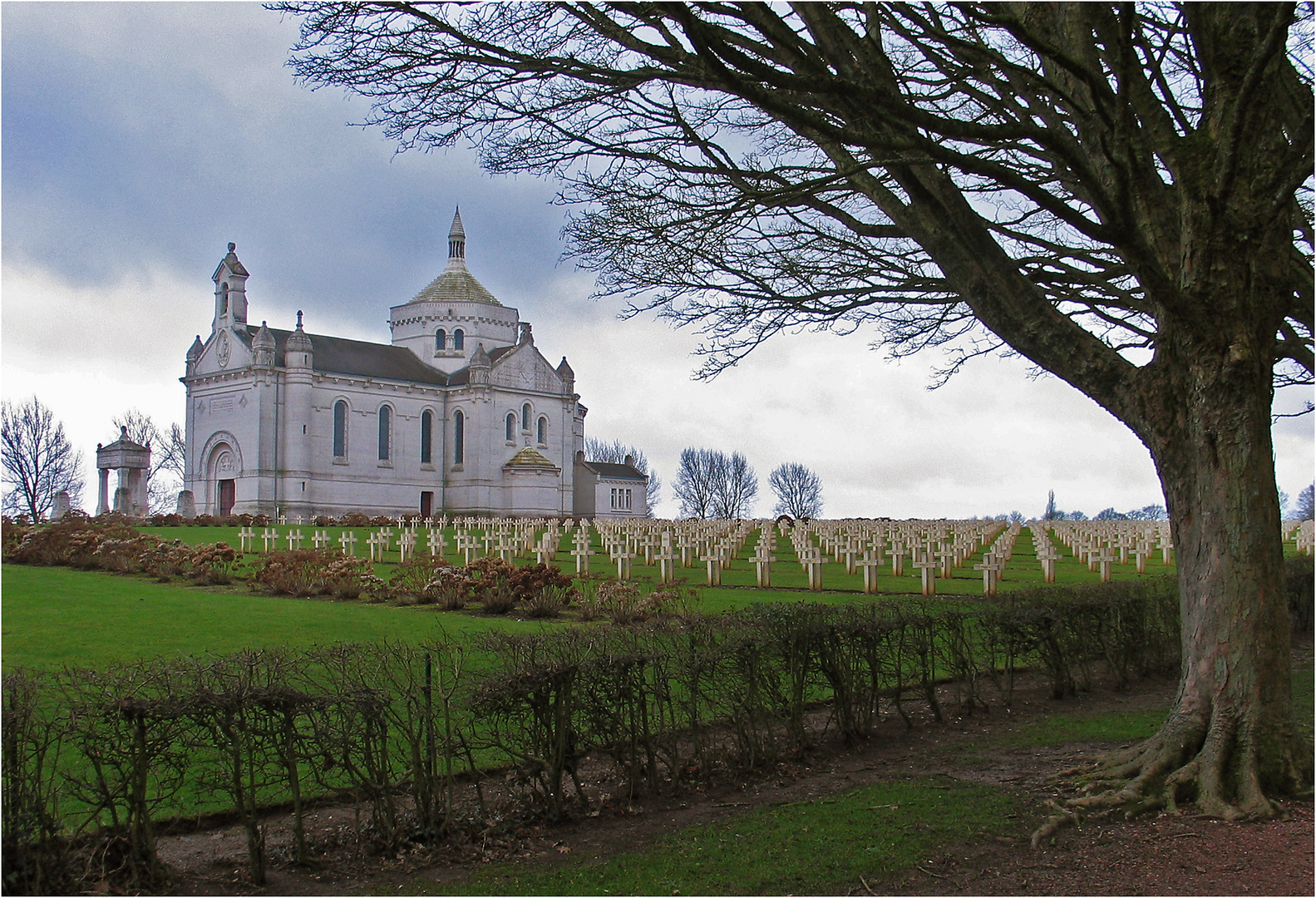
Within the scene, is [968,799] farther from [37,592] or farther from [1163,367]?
[37,592]

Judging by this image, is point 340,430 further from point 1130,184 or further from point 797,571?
point 1130,184

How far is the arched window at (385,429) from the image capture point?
194ft

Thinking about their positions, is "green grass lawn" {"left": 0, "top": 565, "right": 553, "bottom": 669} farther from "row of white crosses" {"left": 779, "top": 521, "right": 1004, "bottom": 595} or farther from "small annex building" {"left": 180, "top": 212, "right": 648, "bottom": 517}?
"small annex building" {"left": 180, "top": 212, "right": 648, "bottom": 517}

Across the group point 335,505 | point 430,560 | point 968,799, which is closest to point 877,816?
point 968,799

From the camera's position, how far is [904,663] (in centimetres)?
859

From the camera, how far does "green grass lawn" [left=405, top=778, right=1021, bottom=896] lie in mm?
4715

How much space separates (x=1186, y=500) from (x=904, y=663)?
9.58 ft

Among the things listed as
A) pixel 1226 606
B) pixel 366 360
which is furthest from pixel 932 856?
pixel 366 360

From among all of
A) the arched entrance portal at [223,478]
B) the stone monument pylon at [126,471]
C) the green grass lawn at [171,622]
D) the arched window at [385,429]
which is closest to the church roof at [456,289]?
the arched window at [385,429]

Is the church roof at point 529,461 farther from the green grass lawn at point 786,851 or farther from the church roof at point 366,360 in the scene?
the green grass lawn at point 786,851

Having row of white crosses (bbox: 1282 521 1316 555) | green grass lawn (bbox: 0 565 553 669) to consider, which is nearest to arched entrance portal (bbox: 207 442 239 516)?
green grass lawn (bbox: 0 565 553 669)

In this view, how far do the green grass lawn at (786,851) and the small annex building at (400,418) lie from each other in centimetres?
5155

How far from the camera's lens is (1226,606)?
20.7 ft

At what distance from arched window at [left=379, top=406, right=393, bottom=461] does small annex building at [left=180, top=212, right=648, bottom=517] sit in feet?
0.24
